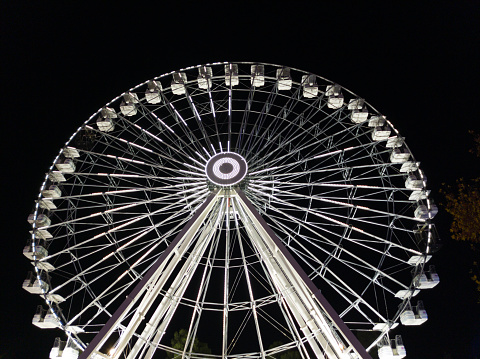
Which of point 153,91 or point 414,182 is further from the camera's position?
point 153,91

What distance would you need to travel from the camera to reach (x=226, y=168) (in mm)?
→ 17938

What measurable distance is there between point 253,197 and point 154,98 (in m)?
6.60

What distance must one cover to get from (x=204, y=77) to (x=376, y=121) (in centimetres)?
766

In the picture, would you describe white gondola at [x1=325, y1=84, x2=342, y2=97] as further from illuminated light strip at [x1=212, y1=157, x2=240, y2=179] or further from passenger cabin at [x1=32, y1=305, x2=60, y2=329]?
passenger cabin at [x1=32, y1=305, x2=60, y2=329]

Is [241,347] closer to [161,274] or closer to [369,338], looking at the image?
[369,338]

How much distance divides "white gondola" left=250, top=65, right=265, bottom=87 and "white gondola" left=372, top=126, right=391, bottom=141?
523 centimetres

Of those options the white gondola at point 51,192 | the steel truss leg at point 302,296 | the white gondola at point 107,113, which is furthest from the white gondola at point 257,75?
the white gondola at point 51,192

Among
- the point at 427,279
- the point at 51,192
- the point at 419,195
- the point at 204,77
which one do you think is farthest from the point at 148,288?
the point at 419,195

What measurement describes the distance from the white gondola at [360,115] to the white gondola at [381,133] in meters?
0.86

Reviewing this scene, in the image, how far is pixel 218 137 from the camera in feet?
63.3

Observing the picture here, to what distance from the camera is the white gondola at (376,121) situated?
2043 centimetres

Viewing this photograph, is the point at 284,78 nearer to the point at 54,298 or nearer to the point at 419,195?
the point at 419,195

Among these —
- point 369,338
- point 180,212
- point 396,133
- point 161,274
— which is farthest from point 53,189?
point 369,338

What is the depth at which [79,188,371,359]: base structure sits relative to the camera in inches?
540
